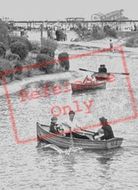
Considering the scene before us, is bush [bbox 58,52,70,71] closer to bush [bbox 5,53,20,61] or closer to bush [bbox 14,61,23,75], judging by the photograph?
bush [bbox 5,53,20,61]

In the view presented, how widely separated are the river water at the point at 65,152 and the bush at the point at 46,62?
8534 millimetres

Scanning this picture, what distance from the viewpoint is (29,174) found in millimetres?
41750

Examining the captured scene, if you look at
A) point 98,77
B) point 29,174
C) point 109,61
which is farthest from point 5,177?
point 109,61

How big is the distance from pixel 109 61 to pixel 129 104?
148ft

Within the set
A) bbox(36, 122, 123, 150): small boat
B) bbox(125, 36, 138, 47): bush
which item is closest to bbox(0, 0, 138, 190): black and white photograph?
bbox(36, 122, 123, 150): small boat

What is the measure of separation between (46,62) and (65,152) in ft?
140

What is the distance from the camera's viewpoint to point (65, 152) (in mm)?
46875

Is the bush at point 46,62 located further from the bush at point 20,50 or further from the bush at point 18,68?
the bush at point 18,68

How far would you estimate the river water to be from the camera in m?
40.2

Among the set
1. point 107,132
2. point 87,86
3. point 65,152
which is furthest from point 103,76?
point 65,152

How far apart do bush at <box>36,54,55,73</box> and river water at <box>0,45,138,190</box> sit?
8534mm

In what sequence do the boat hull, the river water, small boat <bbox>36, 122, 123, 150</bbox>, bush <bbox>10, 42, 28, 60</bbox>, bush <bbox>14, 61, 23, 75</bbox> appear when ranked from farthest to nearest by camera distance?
bush <bbox>10, 42, 28, 60</bbox>, the boat hull, bush <bbox>14, 61, 23, 75</bbox>, small boat <bbox>36, 122, 123, 150</bbox>, the river water

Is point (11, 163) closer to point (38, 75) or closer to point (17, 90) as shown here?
point (17, 90)

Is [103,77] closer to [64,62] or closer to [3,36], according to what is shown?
[64,62]
